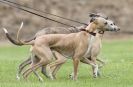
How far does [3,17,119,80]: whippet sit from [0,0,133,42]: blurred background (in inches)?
911

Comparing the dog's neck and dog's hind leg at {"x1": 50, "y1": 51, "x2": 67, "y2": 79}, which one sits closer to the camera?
the dog's neck

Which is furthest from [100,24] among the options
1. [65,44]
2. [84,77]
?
[84,77]

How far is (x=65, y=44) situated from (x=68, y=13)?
2655cm

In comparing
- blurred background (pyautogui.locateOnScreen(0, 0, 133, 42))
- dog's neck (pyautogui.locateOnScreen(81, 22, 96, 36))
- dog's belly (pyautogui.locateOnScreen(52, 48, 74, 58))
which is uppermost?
dog's neck (pyautogui.locateOnScreen(81, 22, 96, 36))

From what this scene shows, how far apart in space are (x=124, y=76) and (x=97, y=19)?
1.85m

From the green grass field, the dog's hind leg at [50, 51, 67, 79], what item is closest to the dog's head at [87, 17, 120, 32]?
the dog's hind leg at [50, 51, 67, 79]

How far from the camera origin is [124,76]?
16.2 m

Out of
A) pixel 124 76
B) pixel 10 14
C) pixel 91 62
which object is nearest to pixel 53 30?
pixel 91 62

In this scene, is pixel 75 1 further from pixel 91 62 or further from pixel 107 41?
pixel 91 62

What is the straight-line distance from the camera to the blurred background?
39.7 metres

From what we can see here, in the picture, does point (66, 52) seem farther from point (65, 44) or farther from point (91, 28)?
point (91, 28)

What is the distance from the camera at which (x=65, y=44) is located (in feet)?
50.8

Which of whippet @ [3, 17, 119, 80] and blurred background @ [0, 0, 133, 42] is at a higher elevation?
whippet @ [3, 17, 119, 80]

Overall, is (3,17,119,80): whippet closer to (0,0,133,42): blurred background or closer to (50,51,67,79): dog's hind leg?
(50,51,67,79): dog's hind leg
